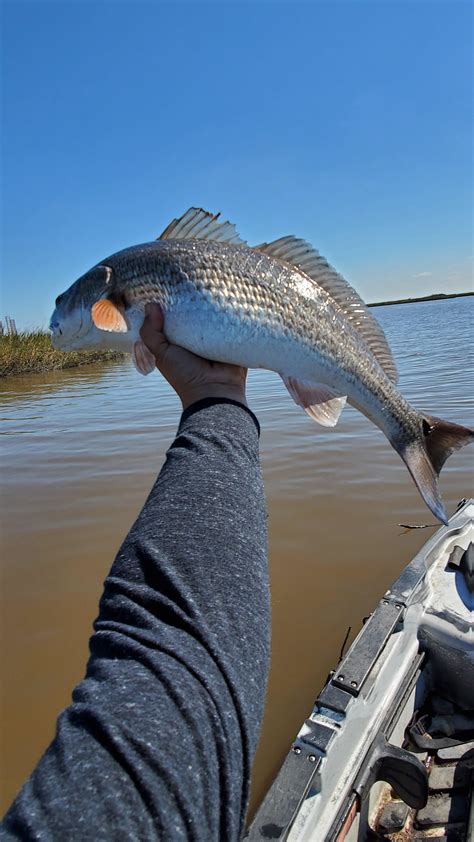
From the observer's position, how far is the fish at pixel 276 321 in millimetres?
2707

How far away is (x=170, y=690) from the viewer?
91 cm

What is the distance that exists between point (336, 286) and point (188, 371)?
42.9 inches

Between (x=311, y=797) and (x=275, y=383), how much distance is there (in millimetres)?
14820

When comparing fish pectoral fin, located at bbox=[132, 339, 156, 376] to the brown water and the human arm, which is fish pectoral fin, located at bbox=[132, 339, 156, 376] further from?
the brown water

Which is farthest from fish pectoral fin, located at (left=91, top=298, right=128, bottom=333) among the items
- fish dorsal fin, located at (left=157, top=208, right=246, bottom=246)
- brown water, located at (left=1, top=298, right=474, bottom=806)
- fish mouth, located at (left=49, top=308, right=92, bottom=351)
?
brown water, located at (left=1, top=298, right=474, bottom=806)

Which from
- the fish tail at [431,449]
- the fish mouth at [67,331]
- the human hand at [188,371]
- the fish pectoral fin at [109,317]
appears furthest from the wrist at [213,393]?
the fish mouth at [67,331]

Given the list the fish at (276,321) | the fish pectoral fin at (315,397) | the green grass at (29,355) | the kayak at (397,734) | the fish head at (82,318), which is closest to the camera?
the kayak at (397,734)

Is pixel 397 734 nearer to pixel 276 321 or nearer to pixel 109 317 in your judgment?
pixel 276 321

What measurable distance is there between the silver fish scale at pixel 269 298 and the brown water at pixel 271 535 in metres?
2.18

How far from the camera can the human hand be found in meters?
2.15

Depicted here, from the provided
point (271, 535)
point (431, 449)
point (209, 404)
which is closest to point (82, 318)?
point (209, 404)

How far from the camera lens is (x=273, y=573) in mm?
5055

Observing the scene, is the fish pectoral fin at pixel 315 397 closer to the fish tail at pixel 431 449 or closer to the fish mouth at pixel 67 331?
the fish tail at pixel 431 449

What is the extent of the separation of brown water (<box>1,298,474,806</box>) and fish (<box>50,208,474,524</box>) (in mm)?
2061
